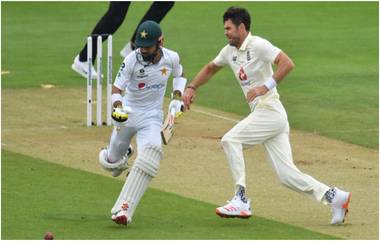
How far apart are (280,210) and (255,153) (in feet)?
11.6

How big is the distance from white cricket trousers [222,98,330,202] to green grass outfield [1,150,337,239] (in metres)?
0.47

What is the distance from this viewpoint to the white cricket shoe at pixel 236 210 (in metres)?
13.4

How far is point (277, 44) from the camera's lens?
2750 cm

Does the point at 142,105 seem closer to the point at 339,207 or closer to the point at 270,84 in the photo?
the point at 270,84

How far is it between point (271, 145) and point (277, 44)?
13.9 m

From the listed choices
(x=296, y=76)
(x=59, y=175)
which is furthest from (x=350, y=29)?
(x=59, y=175)

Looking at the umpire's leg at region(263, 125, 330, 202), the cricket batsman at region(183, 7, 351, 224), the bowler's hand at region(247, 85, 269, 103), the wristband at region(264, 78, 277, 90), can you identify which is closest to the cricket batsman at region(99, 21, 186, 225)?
the cricket batsman at region(183, 7, 351, 224)

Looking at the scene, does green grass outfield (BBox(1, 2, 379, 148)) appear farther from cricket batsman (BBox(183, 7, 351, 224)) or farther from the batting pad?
the batting pad

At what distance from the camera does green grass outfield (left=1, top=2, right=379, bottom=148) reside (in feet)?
67.8

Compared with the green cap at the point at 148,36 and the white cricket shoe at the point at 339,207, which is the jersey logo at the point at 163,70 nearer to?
the green cap at the point at 148,36

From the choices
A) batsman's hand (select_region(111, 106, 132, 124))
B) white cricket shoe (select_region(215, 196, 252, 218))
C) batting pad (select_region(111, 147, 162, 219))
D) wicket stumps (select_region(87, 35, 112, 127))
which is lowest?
wicket stumps (select_region(87, 35, 112, 127))

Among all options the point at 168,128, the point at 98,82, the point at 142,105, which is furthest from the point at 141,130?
the point at 98,82

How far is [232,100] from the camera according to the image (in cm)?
2147

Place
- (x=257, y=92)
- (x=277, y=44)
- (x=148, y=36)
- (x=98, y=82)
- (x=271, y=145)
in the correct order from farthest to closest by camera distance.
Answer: (x=277, y=44) → (x=98, y=82) → (x=271, y=145) → (x=257, y=92) → (x=148, y=36)
